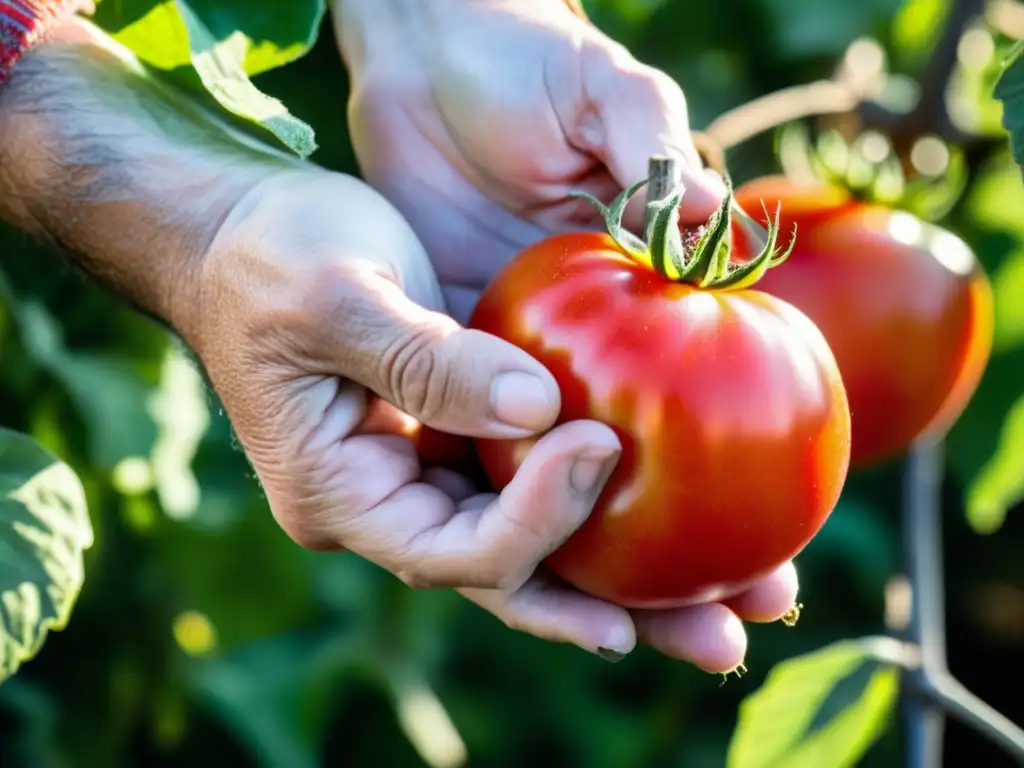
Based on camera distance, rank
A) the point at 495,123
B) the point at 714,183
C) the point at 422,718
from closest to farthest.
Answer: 1. the point at 714,183
2. the point at 495,123
3. the point at 422,718

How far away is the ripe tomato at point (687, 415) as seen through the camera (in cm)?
70

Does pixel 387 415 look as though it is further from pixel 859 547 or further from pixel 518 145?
pixel 859 547

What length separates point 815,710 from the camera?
3.28ft

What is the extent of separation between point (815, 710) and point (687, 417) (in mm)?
397

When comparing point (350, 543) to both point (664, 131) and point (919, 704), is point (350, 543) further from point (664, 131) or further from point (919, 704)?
point (919, 704)

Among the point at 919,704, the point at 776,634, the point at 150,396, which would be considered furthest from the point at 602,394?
the point at 776,634

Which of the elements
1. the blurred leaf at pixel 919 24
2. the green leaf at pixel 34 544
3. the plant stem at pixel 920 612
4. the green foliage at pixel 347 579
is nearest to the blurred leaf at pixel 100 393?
the green foliage at pixel 347 579

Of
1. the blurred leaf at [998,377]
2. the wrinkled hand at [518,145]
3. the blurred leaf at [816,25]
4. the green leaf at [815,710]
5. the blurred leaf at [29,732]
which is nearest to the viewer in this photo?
the wrinkled hand at [518,145]

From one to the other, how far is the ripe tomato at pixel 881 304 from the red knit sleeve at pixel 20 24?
49cm

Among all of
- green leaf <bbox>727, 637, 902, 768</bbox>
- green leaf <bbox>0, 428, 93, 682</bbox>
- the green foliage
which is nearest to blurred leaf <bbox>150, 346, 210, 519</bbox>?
the green foliage

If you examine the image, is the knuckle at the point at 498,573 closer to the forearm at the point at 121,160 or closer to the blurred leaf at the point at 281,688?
the forearm at the point at 121,160

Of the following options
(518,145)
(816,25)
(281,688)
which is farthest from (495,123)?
(816,25)

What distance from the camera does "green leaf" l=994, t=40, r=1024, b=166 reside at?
30.2 inches

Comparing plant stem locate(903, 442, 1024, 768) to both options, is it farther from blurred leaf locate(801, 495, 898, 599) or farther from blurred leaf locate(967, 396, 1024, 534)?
blurred leaf locate(801, 495, 898, 599)
